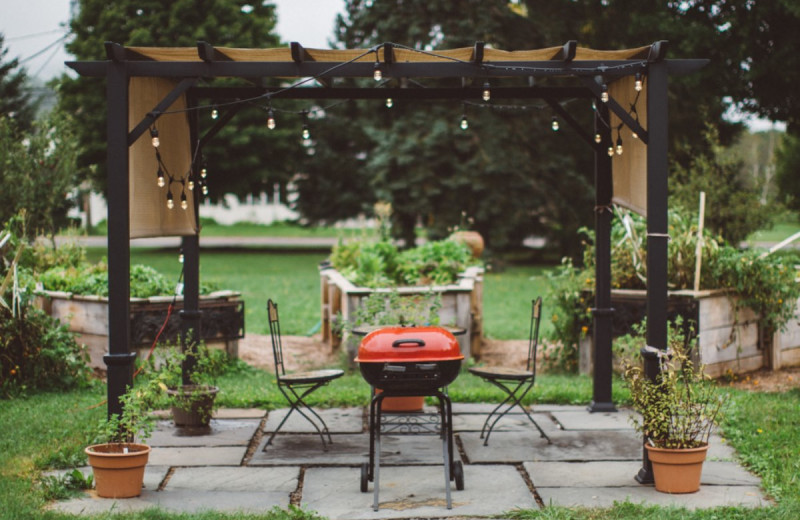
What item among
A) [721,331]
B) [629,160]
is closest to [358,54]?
[629,160]

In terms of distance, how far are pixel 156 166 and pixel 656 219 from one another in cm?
356

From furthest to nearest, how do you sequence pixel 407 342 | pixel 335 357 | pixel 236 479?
1. pixel 335 357
2. pixel 236 479
3. pixel 407 342

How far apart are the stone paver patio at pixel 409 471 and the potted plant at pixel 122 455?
0.09 metres

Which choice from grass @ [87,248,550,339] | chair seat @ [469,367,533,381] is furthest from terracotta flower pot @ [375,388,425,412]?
grass @ [87,248,550,339]

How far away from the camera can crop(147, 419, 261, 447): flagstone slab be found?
646 centimetres

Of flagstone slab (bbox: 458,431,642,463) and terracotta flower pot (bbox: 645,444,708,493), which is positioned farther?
flagstone slab (bbox: 458,431,642,463)

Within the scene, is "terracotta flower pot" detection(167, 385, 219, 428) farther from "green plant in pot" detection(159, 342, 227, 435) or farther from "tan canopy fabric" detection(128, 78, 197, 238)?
"tan canopy fabric" detection(128, 78, 197, 238)

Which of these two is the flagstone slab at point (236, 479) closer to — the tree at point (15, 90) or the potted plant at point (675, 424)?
the potted plant at point (675, 424)

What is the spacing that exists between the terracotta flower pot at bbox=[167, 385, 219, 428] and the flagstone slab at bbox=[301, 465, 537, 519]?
132 centimetres

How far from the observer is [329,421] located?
23.7 feet

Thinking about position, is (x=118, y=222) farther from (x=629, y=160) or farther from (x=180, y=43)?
(x=180, y=43)

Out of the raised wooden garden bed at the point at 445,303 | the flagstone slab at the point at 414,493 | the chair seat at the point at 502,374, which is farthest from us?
the raised wooden garden bed at the point at 445,303

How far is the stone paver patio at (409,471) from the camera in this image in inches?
197

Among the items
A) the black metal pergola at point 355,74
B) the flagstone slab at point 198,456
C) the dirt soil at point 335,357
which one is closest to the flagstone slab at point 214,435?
the flagstone slab at point 198,456
